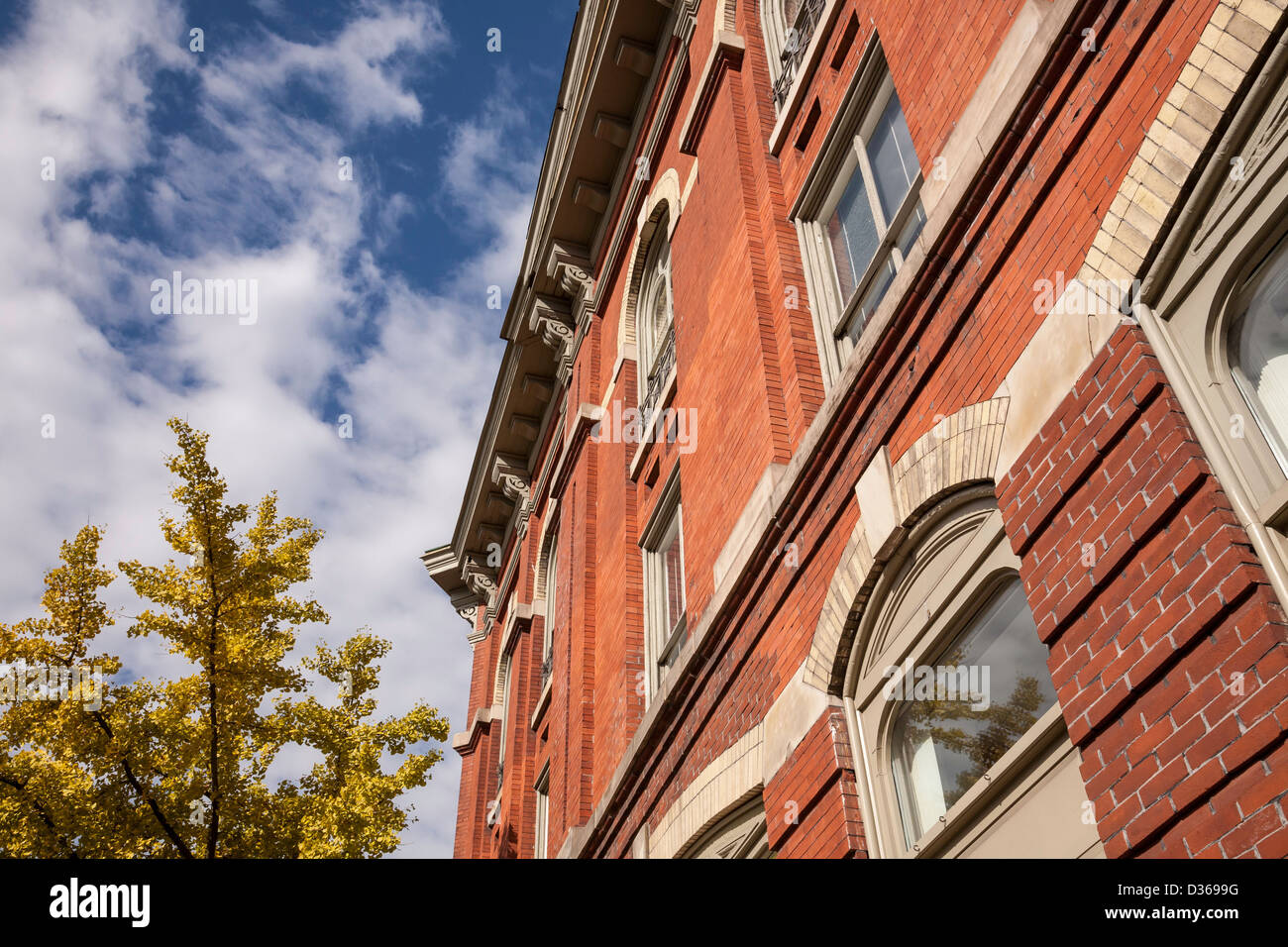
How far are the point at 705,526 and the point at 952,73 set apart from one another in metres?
4.80

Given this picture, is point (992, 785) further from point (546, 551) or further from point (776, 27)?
point (546, 551)

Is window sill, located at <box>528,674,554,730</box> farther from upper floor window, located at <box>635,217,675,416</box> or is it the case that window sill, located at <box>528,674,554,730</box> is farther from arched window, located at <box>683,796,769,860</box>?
arched window, located at <box>683,796,769,860</box>

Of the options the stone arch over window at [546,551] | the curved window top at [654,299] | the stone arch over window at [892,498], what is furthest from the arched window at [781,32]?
the stone arch over window at [546,551]

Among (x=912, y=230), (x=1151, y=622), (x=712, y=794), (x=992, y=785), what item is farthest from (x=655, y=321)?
(x=1151, y=622)

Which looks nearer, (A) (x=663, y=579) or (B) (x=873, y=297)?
(B) (x=873, y=297)

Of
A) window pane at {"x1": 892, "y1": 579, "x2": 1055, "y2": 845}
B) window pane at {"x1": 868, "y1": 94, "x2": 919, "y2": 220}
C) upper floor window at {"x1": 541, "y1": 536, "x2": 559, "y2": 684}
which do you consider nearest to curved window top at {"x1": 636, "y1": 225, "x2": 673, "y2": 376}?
upper floor window at {"x1": 541, "y1": 536, "x2": 559, "y2": 684}

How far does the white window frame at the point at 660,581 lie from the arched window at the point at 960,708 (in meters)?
4.78

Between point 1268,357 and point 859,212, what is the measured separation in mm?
5088

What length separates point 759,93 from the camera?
11.0 metres

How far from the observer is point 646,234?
1465 centimetres

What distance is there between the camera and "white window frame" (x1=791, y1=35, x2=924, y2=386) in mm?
7905

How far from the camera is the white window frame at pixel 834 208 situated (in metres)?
7.90
